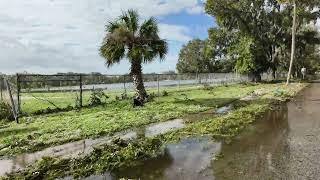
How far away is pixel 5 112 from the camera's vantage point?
745 inches

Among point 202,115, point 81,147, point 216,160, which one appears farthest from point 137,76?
point 216,160

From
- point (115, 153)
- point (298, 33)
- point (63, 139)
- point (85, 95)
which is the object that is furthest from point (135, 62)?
point (298, 33)

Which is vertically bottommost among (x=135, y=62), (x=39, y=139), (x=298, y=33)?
(x=39, y=139)

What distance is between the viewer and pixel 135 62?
2280 centimetres

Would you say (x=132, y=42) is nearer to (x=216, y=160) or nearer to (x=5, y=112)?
(x=5, y=112)

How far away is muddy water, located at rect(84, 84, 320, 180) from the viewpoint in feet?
27.1

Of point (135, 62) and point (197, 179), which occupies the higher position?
point (135, 62)

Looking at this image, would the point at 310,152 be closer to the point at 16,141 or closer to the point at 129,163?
the point at 129,163

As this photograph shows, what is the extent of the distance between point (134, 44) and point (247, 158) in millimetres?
13510

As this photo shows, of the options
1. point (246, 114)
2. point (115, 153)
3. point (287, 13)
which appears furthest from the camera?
point (287, 13)

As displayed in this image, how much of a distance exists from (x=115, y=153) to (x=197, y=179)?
9.31ft

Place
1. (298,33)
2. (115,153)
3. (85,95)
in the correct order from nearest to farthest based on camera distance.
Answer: (115,153) → (85,95) → (298,33)

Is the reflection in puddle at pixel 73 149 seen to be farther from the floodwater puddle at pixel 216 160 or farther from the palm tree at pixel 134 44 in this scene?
the palm tree at pixel 134 44

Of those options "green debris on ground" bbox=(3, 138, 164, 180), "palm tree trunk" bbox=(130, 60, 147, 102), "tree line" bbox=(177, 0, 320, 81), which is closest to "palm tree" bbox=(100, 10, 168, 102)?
"palm tree trunk" bbox=(130, 60, 147, 102)
